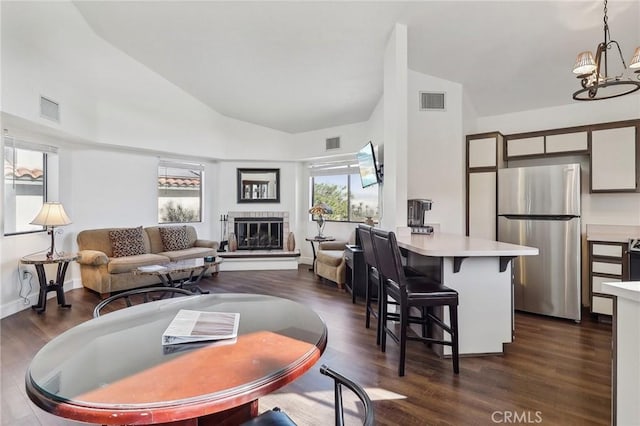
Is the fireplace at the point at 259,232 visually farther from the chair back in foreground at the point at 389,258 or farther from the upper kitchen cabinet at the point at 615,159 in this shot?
the upper kitchen cabinet at the point at 615,159

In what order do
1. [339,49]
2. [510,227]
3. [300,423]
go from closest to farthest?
[300,423] < [339,49] < [510,227]

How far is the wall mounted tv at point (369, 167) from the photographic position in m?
4.26

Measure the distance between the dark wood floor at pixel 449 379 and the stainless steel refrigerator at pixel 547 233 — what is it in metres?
0.22

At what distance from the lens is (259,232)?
6.51 m

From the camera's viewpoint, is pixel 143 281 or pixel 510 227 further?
pixel 143 281

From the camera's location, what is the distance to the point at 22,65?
3256 millimetres

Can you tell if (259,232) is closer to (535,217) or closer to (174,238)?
(174,238)

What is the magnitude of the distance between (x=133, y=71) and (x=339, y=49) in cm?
312

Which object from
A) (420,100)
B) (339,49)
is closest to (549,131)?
(420,100)

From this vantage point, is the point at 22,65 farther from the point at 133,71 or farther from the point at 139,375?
the point at 139,375

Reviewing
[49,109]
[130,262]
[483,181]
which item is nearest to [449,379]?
[483,181]

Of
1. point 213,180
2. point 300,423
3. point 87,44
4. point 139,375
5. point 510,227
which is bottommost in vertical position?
point 300,423

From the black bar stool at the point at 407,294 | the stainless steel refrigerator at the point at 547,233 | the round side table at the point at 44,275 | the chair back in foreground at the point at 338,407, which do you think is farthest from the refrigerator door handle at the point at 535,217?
the round side table at the point at 44,275

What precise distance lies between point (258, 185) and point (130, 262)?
2860 mm
